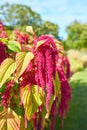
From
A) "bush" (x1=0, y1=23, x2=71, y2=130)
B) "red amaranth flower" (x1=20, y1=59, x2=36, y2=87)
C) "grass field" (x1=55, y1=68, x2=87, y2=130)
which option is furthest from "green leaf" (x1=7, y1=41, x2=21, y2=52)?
"grass field" (x1=55, y1=68, x2=87, y2=130)

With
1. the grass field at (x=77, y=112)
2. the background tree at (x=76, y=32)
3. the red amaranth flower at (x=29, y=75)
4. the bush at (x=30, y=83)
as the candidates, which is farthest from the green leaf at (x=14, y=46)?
the background tree at (x=76, y=32)

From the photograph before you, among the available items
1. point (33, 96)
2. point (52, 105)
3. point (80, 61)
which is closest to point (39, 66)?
point (33, 96)

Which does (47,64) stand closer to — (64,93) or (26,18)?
(64,93)

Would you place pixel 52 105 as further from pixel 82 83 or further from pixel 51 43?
pixel 82 83

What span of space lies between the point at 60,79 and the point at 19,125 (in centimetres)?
44

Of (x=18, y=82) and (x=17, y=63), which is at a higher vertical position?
(x=17, y=63)

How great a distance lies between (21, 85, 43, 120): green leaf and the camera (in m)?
1.97

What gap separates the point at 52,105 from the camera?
218cm

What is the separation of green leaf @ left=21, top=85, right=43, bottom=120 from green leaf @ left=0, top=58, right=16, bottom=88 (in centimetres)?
11

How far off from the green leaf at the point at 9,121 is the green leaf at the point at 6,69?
0.19m

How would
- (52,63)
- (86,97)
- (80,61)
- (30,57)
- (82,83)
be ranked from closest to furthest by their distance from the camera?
(52,63), (30,57), (86,97), (82,83), (80,61)

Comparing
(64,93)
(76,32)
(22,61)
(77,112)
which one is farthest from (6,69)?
(76,32)

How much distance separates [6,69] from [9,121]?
0.93 ft

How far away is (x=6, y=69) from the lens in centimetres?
201
